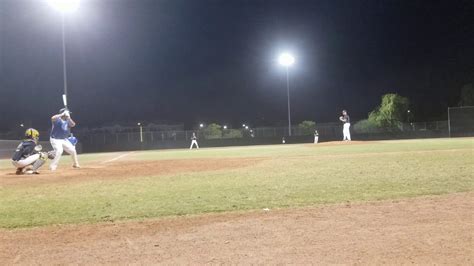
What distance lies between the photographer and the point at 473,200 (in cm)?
722

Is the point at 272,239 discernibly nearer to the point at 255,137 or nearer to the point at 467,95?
the point at 255,137

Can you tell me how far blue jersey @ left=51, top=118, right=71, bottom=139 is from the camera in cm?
1430

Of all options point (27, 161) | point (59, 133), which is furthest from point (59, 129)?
point (27, 161)

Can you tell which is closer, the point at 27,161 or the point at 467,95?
the point at 27,161

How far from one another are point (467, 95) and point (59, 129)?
6327 cm

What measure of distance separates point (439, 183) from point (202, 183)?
529 cm

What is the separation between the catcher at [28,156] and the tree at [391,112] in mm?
52231

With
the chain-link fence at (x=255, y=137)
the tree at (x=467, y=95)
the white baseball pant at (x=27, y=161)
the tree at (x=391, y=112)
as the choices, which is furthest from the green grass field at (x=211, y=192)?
the tree at (x=467, y=95)

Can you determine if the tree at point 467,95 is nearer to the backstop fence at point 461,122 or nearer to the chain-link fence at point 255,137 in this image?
the chain-link fence at point 255,137

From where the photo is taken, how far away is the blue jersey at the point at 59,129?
563 inches

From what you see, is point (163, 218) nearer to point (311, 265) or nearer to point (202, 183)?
point (311, 265)

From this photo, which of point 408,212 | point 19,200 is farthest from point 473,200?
point 19,200

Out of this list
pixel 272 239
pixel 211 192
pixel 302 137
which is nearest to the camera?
pixel 272 239

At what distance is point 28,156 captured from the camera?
1372cm
